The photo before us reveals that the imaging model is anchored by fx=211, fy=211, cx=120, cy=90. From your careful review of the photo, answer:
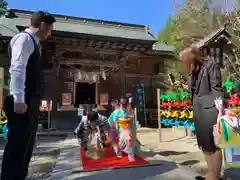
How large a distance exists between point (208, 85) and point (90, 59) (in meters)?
8.43

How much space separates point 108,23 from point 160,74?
4.47 metres

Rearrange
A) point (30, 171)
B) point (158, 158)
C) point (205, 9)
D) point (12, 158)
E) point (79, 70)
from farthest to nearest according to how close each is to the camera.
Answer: point (79, 70) < point (205, 9) < point (158, 158) < point (30, 171) < point (12, 158)

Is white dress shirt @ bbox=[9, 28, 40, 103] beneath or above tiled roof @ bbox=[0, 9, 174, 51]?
beneath

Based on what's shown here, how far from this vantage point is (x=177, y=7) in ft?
30.5

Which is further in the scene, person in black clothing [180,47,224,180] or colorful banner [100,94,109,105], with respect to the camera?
colorful banner [100,94,109,105]

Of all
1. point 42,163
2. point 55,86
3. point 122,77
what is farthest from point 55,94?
point 42,163

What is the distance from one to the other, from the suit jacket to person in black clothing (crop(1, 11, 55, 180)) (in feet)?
Answer: 5.73

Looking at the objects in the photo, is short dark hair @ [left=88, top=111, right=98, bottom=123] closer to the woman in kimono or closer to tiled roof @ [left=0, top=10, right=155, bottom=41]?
the woman in kimono

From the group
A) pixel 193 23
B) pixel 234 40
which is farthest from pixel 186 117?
pixel 193 23

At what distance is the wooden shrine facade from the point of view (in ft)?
30.8

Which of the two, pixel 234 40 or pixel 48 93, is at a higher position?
pixel 234 40

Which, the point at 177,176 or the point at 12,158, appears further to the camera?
the point at 177,176

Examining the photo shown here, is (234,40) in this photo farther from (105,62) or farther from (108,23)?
(108,23)

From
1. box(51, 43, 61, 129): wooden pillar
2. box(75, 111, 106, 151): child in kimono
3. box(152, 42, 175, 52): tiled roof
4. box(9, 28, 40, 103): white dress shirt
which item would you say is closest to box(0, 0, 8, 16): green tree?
box(51, 43, 61, 129): wooden pillar
